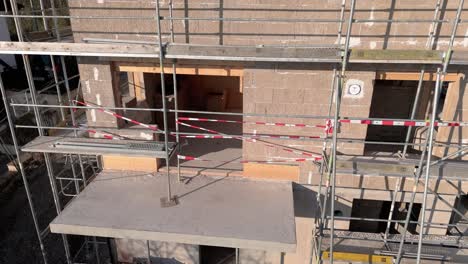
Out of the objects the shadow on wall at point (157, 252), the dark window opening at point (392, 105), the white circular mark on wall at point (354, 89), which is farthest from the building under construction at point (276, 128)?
the dark window opening at point (392, 105)

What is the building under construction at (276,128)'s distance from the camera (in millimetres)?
4953

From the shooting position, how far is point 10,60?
17.4 metres

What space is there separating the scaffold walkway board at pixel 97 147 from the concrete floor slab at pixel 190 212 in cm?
73

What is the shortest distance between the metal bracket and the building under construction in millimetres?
51

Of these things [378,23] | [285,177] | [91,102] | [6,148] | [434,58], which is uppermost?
[378,23]

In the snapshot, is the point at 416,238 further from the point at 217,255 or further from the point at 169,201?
the point at 169,201

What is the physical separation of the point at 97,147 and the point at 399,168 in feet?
16.2

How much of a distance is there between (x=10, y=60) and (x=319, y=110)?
17.7 m

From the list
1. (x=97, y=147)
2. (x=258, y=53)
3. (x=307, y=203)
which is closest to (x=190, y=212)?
(x=97, y=147)

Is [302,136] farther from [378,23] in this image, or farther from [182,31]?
[182,31]

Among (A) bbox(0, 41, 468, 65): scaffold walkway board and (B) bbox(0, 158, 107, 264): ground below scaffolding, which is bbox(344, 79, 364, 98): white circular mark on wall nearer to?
(A) bbox(0, 41, 468, 65): scaffold walkway board

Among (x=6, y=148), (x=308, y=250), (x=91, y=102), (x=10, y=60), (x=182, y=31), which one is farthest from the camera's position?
(x=10, y=60)

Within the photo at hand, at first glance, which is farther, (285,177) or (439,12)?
(285,177)

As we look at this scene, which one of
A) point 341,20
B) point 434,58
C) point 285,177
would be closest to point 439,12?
point 434,58
